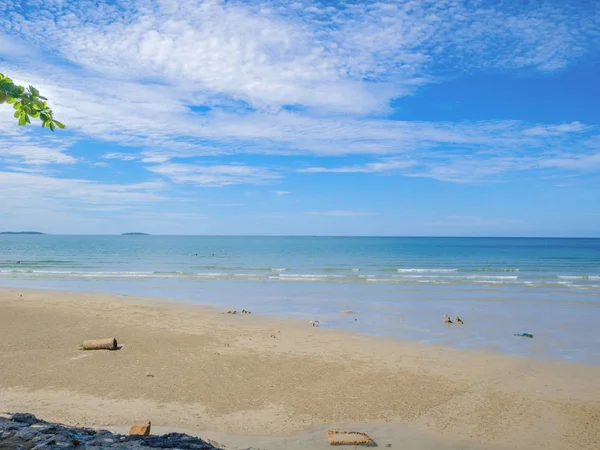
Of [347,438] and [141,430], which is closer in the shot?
[141,430]

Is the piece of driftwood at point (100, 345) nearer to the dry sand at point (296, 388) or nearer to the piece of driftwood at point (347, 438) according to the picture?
the dry sand at point (296, 388)

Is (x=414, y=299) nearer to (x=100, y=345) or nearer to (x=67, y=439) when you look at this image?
(x=100, y=345)

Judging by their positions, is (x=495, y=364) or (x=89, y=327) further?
(x=89, y=327)

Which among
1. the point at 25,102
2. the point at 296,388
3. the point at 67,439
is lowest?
the point at 296,388

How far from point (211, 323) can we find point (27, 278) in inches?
950

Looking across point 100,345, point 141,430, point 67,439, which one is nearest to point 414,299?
point 100,345

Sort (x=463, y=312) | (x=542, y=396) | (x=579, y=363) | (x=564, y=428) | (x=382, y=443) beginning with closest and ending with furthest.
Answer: (x=382, y=443) < (x=564, y=428) < (x=542, y=396) < (x=579, y=363) < (x=463, y=312)

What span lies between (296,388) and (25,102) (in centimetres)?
697

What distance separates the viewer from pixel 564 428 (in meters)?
7.10

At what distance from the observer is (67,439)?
4840 millimetres

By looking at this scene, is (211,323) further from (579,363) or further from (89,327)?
(579,363)

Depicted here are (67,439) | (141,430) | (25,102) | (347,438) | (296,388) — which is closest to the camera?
(25,102)

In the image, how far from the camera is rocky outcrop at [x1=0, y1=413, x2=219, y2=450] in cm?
462

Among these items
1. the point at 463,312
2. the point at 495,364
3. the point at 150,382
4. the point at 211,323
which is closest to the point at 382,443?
the point at 150,382
